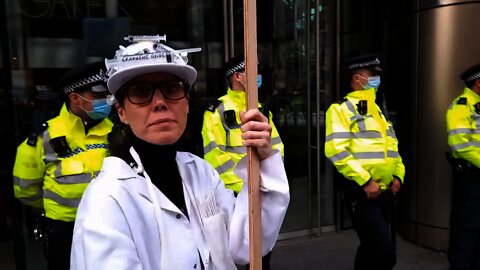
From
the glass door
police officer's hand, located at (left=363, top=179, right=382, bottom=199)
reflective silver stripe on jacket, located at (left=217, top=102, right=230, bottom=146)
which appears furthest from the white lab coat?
the glass door

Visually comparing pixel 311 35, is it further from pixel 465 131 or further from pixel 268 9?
pixel 465 131

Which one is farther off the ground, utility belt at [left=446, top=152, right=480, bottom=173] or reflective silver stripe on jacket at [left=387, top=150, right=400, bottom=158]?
reflective silver stripe on jacket at [left=387, top=150, right=400, bottom=158]

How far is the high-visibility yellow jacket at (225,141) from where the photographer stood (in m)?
3.37

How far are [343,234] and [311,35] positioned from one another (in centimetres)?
246

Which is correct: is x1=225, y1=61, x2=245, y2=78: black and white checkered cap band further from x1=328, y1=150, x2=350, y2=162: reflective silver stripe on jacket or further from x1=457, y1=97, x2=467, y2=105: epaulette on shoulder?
x1=457, y1=97, x2=467, y2=105: epaulette on shoulder

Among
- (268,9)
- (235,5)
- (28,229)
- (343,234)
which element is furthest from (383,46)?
(28,229)

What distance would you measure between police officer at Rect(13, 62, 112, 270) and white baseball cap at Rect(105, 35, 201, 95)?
5.18 ft

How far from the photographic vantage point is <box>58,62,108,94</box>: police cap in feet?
9.79

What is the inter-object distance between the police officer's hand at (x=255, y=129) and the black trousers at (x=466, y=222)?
3.24 metres

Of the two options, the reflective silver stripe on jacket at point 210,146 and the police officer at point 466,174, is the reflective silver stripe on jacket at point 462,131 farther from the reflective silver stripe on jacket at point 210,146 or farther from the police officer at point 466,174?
the reflective silver stripe on jacket at point 210,146

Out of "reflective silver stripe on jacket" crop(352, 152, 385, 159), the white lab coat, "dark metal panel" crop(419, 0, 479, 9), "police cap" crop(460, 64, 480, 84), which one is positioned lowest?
"reflective silver stripe on jacket" crop(352, 152, 385, 159)

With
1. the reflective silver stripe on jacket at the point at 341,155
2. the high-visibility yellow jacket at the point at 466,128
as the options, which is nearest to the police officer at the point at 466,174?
the high-visibility yellow jacket at the point at 466,128

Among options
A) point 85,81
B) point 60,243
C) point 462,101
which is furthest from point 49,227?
point 462,101

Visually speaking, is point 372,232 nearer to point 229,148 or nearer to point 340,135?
point 340,135
